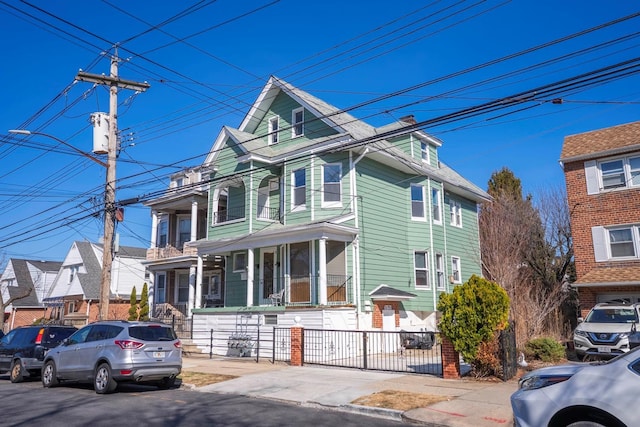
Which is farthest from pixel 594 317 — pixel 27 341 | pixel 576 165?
pixel 27 341

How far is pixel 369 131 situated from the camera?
25.5 meters

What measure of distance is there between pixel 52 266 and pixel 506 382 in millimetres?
52228

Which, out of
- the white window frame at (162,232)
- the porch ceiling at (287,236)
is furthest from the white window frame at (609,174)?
the white window frame at (162,232)

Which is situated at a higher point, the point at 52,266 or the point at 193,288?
the point at 52,266

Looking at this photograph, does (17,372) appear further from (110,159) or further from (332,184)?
(332,184)

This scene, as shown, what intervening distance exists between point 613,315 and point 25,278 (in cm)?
5101

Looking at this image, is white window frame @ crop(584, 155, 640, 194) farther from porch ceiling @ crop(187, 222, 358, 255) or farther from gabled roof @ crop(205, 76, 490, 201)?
porch ceiling @ crop(187, 222, 358, 255)

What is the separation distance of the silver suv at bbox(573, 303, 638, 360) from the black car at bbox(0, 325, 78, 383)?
15.9 meters

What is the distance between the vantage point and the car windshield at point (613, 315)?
623 inches

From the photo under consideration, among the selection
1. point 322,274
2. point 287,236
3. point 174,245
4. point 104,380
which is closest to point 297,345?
point 322,274

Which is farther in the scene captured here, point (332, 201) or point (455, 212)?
point (455, 212)

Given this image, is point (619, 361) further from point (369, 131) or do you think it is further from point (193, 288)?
point (193, 288)

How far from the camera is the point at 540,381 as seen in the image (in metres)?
6.00

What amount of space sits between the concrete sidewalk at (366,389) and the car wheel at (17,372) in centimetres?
476
